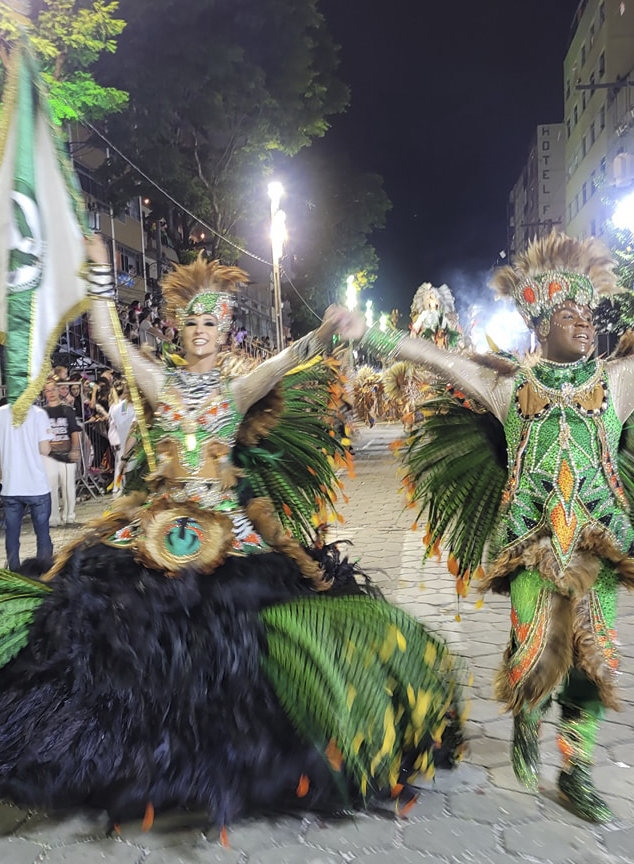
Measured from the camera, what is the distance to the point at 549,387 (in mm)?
3008

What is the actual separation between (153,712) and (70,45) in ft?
42.5

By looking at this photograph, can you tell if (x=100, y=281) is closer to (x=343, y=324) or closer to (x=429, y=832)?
(x=343, y=324)

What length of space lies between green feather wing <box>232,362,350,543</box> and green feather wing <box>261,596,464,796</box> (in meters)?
1.08

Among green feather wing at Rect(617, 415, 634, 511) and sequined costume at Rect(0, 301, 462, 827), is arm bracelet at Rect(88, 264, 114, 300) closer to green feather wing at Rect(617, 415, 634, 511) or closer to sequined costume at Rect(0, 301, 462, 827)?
sequined costume at Rect(0, 301, 462, 827)

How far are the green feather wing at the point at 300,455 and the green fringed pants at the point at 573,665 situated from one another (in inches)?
57.8

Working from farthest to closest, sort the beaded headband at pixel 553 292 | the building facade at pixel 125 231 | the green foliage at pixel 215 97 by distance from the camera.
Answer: the building facade at pixel 125 231, the green foliage at pixel 215 97, the beaded headband at pixel 553 292

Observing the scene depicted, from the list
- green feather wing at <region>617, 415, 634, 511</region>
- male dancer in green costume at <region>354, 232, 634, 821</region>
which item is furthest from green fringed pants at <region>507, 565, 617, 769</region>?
green feather wing at <region>617, 415, 634, 511</region>

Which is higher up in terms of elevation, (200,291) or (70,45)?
(70,45)

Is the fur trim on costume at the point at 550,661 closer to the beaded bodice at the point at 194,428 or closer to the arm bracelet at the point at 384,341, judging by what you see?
the arm bracelet at the point at 384,341

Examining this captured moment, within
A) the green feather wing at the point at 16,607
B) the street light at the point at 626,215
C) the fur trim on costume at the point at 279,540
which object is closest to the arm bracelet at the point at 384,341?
the fur trim on costume at the point at 279,540

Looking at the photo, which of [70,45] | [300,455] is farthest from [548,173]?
[300,455]

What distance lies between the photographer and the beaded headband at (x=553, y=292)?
10.1ft

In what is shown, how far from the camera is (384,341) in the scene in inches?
133

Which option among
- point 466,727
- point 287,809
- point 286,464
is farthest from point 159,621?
point 466,727
